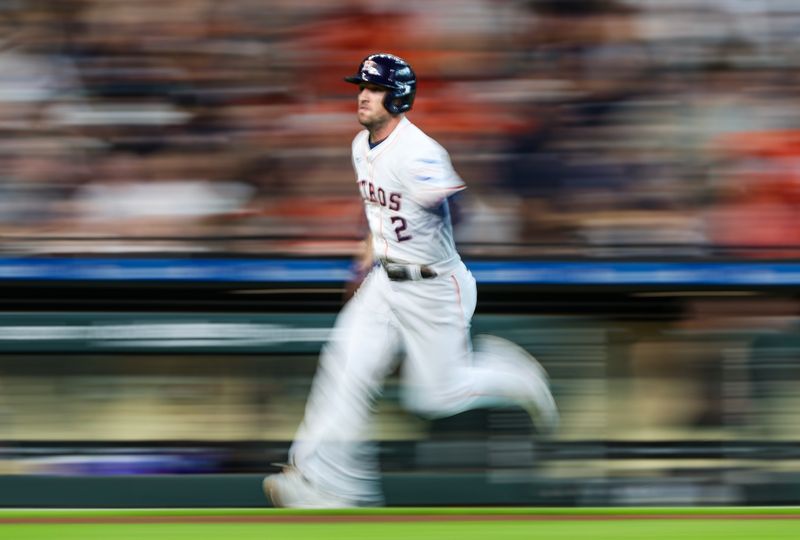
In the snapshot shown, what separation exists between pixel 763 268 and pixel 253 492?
241 centimetres

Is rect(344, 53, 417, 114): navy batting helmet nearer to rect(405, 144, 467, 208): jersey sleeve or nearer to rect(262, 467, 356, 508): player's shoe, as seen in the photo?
rect(405, 144, 467, 208): jersey sleeve

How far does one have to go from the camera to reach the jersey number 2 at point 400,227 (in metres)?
5.36

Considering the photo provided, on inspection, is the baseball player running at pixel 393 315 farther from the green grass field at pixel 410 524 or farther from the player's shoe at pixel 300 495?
the green grass field at pixel 410 524

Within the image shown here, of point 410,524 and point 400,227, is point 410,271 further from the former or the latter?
point 410,524

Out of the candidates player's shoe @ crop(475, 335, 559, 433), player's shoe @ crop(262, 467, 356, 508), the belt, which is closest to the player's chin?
the belt

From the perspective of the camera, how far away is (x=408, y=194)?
17.4 ft

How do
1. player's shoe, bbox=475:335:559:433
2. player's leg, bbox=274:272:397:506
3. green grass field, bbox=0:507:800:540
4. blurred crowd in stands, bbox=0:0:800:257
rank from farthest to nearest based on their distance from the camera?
blurred crowd in stands, bbox=0:0:800:257
player's shoe, bbox=475:335:559:433
player's leg, bbox=274:272:397:506
green grass field, bbox=0:507:800:540

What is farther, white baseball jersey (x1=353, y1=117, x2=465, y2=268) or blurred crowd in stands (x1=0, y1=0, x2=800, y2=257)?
blurred crowd in stands (x1=0, y1=0, x2=800, y2=257)

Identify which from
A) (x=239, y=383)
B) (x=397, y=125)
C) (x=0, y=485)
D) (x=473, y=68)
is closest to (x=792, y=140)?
(x=473, y=68)

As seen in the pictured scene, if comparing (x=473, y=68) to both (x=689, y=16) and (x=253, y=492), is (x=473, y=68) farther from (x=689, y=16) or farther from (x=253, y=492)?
(x=253, y=492)

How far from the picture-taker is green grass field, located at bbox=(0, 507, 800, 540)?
4.30 metres

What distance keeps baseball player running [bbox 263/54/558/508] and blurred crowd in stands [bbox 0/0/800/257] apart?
3.36ft

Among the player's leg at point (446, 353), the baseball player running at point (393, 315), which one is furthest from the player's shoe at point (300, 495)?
the player's leg at point (446, 353)

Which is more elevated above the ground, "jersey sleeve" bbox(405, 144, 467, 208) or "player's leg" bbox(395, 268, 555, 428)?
"jersey sleeve" bbox(405, 144, 467, 208)
